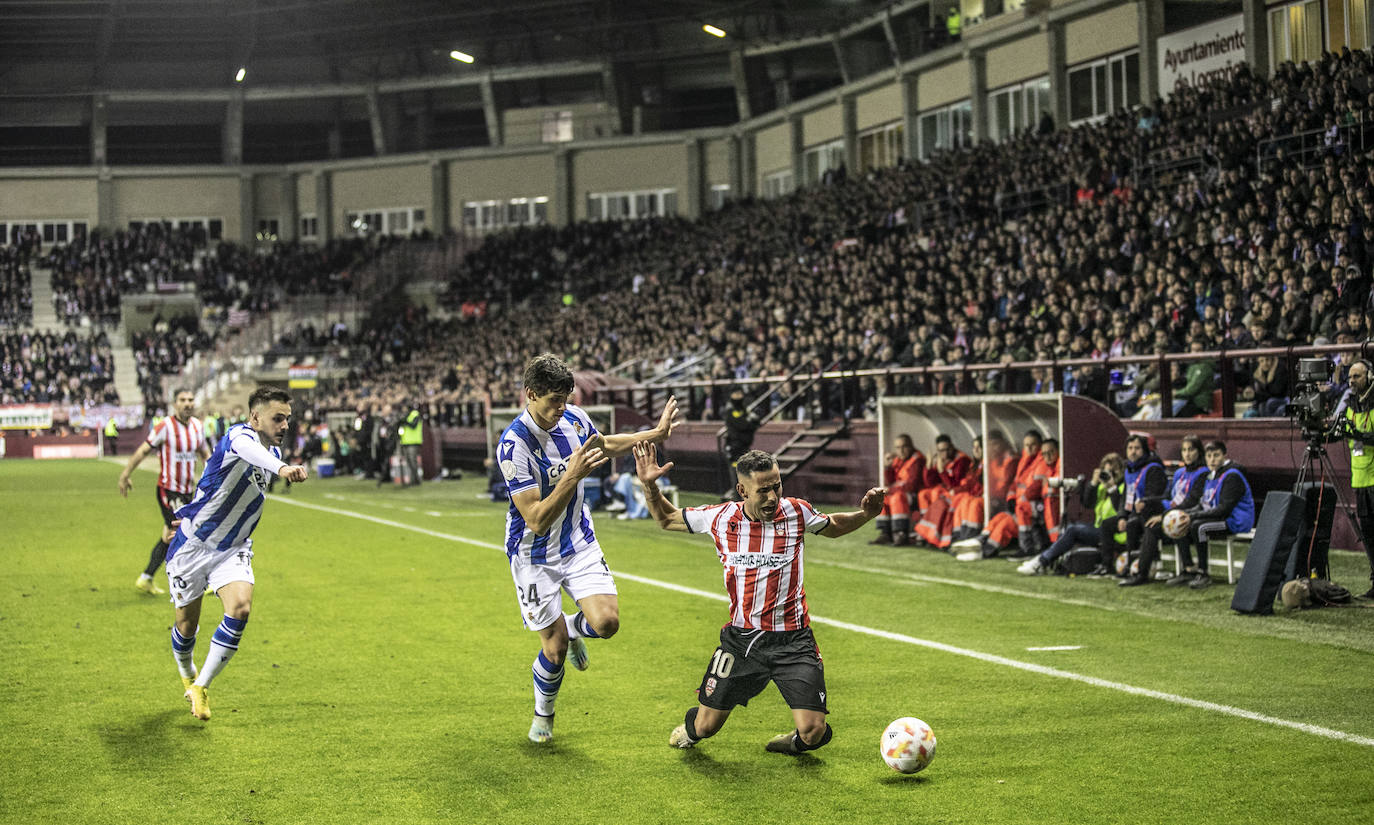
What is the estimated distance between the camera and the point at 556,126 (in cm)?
6050

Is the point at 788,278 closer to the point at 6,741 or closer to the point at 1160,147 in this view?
the point at 1160,147

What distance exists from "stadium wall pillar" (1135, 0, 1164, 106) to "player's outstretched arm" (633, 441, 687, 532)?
100ft

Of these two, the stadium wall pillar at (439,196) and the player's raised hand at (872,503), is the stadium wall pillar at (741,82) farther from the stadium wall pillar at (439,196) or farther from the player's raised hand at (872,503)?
the player's raised hand at (872,503)

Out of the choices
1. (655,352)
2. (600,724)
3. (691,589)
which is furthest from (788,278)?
(600,724)

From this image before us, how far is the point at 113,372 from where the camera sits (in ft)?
196

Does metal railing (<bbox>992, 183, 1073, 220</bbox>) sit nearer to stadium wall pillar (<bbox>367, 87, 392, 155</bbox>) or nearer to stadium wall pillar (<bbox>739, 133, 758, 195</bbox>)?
stadium wall pillar (<bbox>739, 133, 758, 195</bbox>)

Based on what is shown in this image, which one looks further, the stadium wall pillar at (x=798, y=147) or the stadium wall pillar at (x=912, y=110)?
the stadium wall pillar at (x=798, y=147)

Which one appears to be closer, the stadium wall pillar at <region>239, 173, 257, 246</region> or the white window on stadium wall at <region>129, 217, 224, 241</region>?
the white window on stadium wall at <region>129, 217, 224, 241</region>

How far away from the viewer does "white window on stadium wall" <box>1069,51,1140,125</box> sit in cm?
3547

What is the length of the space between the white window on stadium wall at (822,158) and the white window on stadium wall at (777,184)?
3.96ft

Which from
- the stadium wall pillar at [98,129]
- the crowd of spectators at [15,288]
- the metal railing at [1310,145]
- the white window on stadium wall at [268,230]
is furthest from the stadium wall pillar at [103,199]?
the metal railing at [1310,145]

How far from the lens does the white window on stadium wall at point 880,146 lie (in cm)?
4553

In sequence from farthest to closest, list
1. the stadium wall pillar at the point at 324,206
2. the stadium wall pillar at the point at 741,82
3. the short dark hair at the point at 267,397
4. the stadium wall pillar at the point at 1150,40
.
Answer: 1. the stadium wall pillar at the point at 324,206
2. the stadium wall pillar at the point at 741,82
3. the stadium wall pillar at the point at 1150,40
4. the short dark hair at the point at 267,397

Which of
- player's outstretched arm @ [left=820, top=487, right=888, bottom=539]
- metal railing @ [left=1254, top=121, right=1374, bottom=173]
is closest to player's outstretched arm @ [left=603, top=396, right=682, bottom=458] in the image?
player's outstretched arm @ [left=820, top=487, right=888, bottom=539]
